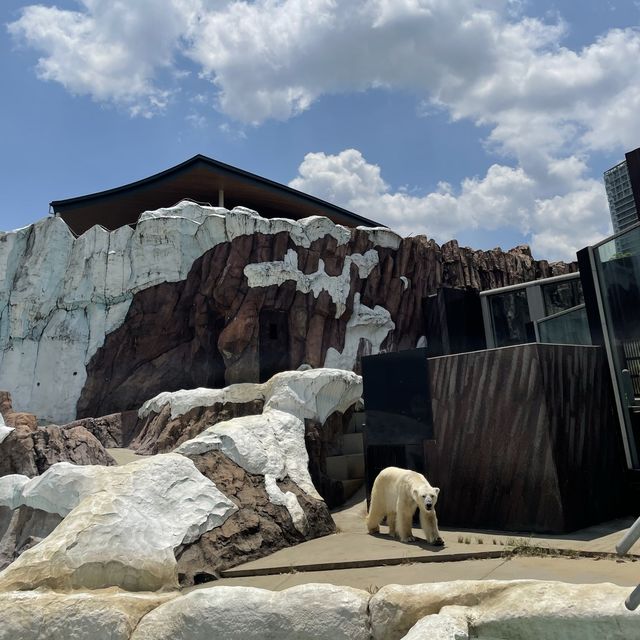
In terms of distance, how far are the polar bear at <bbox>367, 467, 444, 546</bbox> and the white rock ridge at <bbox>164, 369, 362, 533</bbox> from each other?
0.93 meters

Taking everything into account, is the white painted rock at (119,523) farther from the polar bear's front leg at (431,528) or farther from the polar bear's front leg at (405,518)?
the polar bear's front leg at (431,528)

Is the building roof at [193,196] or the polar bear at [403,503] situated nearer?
the polar bear at [403,503]

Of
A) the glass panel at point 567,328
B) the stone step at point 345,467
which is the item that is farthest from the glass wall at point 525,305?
the stone step at point 345,467

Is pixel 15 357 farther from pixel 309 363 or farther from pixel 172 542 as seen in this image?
pixel 172 542

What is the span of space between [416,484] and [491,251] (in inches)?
813

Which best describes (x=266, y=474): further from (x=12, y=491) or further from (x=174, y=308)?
(x=174, y=308)

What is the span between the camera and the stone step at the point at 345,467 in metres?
10.2

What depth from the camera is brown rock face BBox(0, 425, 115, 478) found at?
9.83 metres

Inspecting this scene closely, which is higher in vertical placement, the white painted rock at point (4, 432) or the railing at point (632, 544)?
the white painted rock at point (4, 432)

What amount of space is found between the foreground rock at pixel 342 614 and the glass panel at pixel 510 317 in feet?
43.5

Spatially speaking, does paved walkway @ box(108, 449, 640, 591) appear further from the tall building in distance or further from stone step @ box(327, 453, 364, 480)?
the tall building in distance

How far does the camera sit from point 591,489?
6.83m

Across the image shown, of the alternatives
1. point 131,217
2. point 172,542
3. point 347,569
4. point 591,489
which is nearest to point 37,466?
point 172,542

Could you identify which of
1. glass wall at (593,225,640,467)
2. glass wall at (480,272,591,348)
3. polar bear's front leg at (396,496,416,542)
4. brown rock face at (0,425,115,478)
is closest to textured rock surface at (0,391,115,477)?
brown rock face at (0,425,115,478)
